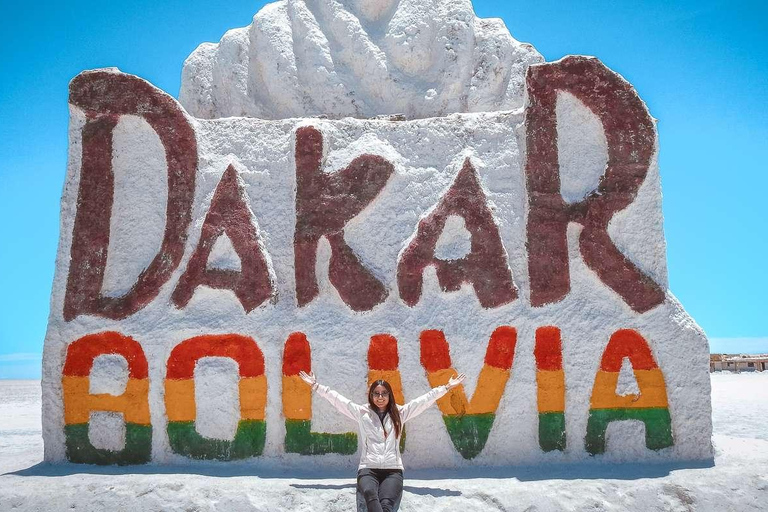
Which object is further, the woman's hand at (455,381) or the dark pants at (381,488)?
the woman's hand at (455,381)

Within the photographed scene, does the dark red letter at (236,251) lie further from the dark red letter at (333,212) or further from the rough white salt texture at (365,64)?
the rough white salt texture at (365,64)

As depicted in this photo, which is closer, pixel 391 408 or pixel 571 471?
pixel 391 408

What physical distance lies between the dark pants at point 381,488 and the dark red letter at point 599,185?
1.75 m

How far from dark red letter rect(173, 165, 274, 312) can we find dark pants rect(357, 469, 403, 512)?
63.9 inches

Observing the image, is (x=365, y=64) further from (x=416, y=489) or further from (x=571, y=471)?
(x=571, y=471)

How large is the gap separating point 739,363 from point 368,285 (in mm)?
20420

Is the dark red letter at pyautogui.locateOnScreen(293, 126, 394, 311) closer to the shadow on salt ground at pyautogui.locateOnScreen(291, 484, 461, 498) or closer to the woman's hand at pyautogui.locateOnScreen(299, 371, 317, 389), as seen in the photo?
the woman's hand at pyautogui.locateOnScreen(299, 371, 317, 389)

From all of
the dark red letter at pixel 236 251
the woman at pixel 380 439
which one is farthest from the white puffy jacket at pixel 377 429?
the dark red letter at pixel 236 251

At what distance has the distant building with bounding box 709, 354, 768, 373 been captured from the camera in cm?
2075

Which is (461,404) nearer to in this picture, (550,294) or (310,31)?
(550,294)

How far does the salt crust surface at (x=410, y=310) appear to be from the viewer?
4.82 m

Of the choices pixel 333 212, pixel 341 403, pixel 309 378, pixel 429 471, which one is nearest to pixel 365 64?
pixel 333 212

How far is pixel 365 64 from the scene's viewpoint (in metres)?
5.94

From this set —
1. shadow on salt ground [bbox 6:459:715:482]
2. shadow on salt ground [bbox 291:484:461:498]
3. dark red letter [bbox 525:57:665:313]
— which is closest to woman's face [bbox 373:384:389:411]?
shadow on salt ground [bbox 291:484:461:498]
